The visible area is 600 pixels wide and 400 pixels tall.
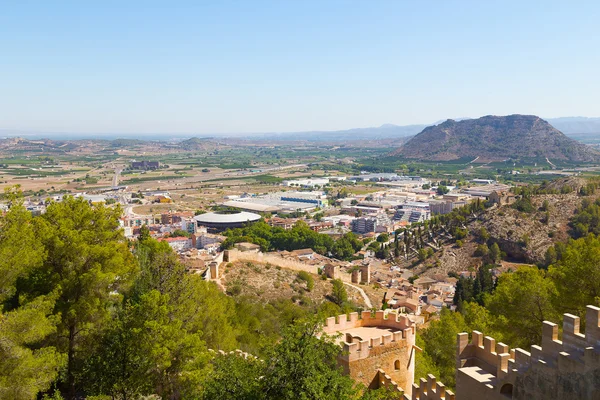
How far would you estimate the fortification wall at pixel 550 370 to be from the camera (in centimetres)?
625

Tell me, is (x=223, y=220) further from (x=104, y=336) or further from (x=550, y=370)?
(x=550, y=370)

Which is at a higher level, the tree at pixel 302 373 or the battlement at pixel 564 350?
the battlement at pixel 564 350

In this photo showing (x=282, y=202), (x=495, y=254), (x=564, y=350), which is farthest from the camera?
(x=282, y=202)

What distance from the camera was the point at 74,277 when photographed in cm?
1130

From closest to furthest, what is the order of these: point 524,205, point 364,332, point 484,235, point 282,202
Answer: point 364,332 < point 484,235 < point 524,205 < point 282,202

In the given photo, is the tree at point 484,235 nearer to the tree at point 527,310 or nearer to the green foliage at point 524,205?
the green foliage at point 524,205

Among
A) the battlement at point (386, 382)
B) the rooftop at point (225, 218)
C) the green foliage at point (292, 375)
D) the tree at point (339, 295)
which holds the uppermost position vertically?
the green foliage at point (292, 375)

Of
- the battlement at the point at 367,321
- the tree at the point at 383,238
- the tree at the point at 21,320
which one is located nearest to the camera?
the tree at the point at 21,320

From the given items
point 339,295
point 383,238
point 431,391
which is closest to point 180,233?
point 383,238

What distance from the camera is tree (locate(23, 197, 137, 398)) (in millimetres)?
11148

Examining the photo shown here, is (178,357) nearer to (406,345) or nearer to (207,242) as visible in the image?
(406,345)

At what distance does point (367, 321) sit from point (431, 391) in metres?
3.38

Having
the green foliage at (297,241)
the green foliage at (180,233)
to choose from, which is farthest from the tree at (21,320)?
the green foliage at (180,233)

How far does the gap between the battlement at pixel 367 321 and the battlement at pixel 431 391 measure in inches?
81.3
